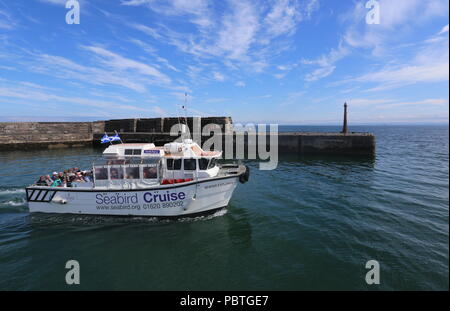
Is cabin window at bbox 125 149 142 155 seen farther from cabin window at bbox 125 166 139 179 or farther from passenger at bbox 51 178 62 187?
passenger at bbox 51 178 62 187

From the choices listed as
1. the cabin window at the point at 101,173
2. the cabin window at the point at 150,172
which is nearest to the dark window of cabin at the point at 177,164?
the cabin window at the point at 150,172

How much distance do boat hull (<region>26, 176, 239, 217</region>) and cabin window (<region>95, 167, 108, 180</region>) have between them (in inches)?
26.8

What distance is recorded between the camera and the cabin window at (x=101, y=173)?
1159 cm

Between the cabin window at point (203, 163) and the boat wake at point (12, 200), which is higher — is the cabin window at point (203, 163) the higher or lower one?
the higher one

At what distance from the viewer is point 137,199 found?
450 inches

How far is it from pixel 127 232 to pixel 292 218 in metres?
8.42

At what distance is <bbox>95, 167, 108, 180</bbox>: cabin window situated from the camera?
38.0 ft

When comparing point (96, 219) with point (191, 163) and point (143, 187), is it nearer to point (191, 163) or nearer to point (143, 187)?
point (143, 187)

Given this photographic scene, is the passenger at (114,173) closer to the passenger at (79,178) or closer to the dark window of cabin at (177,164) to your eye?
the passenger at (79,178)

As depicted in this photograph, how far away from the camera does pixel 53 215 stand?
12.1 m

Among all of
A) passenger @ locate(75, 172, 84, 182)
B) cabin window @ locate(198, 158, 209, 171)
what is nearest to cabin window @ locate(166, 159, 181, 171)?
cabin window @ locate(198, 158, 209, 171)

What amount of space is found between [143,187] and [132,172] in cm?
108

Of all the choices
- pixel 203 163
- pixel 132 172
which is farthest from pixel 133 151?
pixel 203 163
